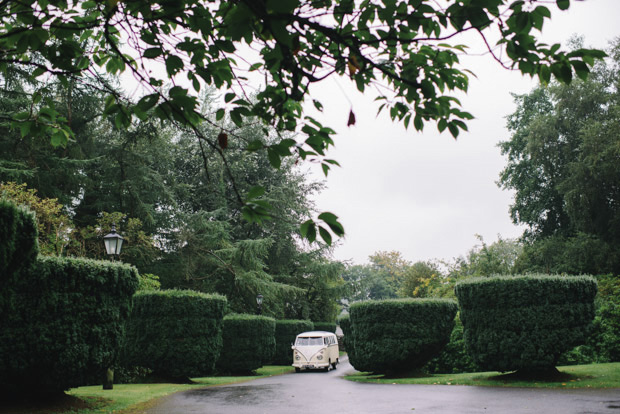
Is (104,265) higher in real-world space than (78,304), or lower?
higher

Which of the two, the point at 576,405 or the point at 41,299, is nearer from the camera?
the point at 576,405

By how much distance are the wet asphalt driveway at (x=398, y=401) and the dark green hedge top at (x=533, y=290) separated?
238cm

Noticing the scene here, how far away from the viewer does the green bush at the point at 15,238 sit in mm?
5980

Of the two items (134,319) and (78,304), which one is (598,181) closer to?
(134,319)

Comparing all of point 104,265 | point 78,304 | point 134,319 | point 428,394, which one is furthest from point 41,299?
point 428,394

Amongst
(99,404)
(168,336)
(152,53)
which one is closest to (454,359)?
(168,336)

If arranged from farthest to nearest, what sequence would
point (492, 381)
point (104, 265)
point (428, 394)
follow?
point (492, 381), point (428, 394), point (104, 265)

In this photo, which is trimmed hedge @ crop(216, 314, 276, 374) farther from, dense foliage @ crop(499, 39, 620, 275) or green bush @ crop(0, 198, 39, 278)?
dense foliage @ crop(499, 39, 620, 275)

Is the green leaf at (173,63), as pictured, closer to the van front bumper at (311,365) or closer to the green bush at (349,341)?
the green bush at (349,341)

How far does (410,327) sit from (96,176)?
1832cm

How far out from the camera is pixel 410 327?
14.7 m

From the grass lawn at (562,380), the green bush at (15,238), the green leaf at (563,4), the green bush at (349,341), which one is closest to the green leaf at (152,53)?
the green leaf at (563,4)

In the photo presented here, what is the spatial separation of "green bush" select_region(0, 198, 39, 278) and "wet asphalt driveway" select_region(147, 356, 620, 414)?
360 centimetres

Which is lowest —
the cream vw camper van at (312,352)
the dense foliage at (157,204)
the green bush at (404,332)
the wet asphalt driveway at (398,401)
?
the cream vw camper van at (312,352)
